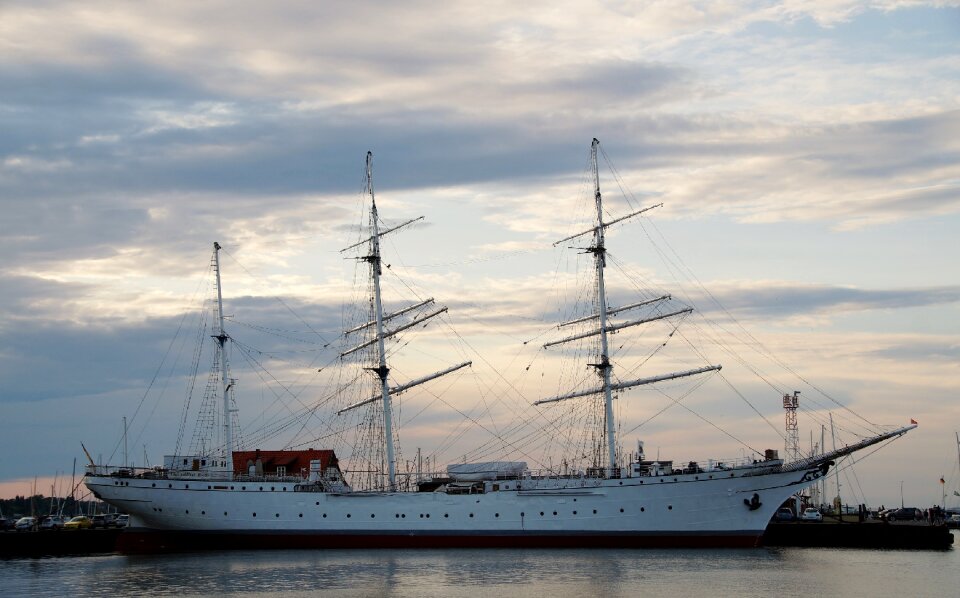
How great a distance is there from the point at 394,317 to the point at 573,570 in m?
25.0

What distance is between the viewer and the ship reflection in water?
4750cm

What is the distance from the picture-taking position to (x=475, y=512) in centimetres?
6694

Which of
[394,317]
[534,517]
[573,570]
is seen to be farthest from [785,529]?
[394,317]

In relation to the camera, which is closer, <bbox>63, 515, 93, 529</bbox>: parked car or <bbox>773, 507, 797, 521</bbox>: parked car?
<bbox>773, 507, 797, 521</bbox>: parked car

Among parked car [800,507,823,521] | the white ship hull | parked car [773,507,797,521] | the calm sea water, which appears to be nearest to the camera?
the calm sea water

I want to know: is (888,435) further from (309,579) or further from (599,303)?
(309,579)

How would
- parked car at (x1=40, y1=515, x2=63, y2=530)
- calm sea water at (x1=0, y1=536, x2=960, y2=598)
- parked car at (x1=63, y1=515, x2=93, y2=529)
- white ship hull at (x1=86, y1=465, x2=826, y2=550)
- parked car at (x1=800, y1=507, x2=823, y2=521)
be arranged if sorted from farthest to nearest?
parked car at (x1=63, y1=515, x2=93, y2=529) → parked car at (x1=40, y1=515, x2=63, y2=530) → parked car at (x1=800, y1=507, x2=823, y2=521) → white ship hull at (x1=86, y1=465, x2=826, y2=550) → calm sea water at (x1=0, y1=536, x2=960, y2=598)

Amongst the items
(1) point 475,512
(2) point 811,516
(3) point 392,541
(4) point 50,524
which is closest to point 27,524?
(4) point 50,524

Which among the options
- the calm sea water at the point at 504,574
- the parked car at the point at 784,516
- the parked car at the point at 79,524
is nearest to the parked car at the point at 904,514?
the parked car at the point at 784,516

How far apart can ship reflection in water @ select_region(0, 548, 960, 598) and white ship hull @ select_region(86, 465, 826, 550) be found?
1582 millimetres

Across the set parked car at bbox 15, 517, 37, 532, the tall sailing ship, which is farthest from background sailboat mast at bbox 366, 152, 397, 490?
parked car at bbox 15, 517, 37, 532

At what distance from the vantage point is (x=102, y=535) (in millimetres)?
76000

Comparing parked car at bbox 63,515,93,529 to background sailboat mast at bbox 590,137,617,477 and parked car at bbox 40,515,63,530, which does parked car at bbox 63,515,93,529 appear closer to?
parked car at bbox 40,515,63,530

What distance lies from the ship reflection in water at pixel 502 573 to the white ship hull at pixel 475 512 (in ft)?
5.19
